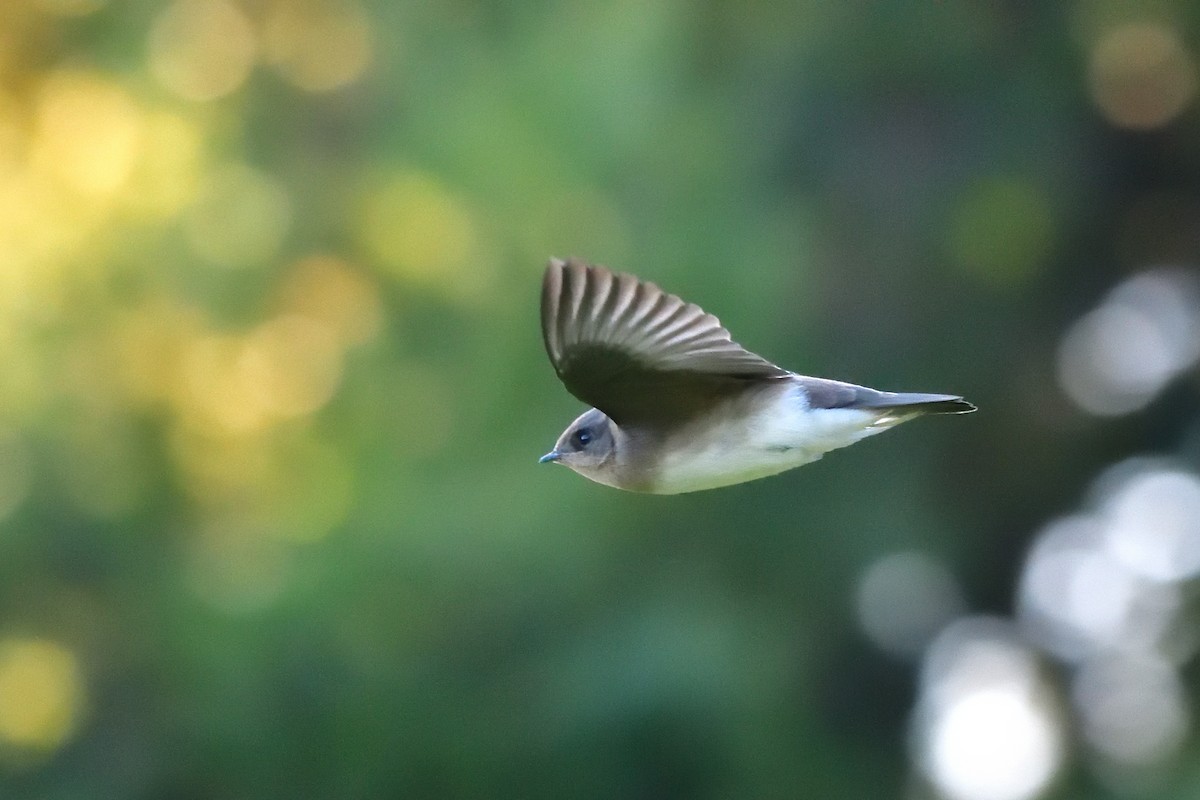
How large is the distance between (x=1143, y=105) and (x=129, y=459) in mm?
4973

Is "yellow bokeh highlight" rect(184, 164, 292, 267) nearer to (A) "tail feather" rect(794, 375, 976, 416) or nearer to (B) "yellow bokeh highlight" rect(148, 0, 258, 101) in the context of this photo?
(B) "yellow bokeh highlight" rect(148, 0, 258, 101)

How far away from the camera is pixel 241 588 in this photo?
6383 mm

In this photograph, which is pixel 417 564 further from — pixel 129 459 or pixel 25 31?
pixel 25 31

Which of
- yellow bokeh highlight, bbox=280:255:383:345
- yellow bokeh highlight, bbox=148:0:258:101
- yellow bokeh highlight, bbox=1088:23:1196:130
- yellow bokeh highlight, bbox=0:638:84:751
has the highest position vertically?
Result: yellow bokeh highlight, bbox=1088:23:1196:130

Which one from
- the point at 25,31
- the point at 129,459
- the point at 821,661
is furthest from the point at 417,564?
the point at 25,31

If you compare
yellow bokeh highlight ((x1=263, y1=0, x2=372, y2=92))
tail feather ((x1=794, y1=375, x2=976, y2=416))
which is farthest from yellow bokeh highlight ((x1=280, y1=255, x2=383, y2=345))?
tail feather ((x1=794, y1=375, x2=976, y2=416))

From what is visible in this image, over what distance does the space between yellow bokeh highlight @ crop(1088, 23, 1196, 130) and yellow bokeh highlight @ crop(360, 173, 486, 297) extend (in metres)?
3.45

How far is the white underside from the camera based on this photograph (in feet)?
10.7

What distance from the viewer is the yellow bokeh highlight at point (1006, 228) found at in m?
9.29

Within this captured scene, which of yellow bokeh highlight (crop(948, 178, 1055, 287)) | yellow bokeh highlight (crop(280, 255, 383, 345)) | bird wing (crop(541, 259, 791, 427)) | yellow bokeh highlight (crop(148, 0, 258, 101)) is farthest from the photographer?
yellow bokeh highlight (crop(948, 178, 1055, 287))

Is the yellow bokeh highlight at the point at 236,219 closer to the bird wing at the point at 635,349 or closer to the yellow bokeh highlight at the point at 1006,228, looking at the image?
the yellow bokeh highlight at the point at 1006,228

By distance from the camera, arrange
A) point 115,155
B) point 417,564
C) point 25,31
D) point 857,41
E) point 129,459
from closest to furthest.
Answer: point 417,564 → point 129,459 → point 115,155 → point 25,31 → point 857,41

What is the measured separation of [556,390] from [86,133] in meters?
2.26

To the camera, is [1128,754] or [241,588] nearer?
[241,588]
